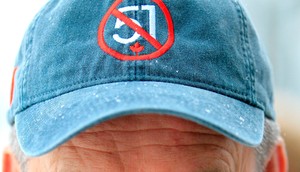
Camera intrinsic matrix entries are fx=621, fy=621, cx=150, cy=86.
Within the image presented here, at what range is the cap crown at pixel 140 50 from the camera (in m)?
1.61

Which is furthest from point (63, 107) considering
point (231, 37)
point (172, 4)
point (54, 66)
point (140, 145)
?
point (231, 37)

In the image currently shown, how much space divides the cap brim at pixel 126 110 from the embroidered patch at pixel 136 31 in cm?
9

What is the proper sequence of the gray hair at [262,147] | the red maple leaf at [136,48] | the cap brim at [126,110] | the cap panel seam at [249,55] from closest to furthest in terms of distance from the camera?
the cap brim at [126,110], the red maple leaf at [136,48], the cap panel seam at [249,55], the gray hair at [262,147]

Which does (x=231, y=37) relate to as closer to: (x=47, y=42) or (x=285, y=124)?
(x=47, y=42)

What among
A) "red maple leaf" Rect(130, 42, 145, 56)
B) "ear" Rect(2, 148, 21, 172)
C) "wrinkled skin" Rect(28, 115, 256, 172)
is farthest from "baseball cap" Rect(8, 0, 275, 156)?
"ear" Rect(2, 148, 21, 172)

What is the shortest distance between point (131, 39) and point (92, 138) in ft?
0.98

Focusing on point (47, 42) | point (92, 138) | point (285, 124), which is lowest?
point (285, 124)

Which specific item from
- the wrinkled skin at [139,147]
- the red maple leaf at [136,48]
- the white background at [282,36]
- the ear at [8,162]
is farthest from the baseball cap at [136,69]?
the white background at [282,36]

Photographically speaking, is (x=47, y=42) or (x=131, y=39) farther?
(x=47, y=42)

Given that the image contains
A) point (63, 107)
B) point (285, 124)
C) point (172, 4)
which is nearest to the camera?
point (63, 107)

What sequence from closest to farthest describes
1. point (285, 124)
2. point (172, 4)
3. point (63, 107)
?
point (63, 107) → point (172, 4) → point (285, 124)

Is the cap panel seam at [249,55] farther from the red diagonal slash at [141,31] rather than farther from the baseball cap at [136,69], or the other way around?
the red diagonal slash at [141,31]

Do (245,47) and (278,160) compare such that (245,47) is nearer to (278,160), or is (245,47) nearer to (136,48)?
(136,48)

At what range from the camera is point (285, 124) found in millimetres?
5375
